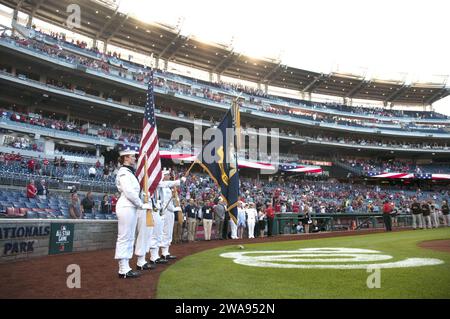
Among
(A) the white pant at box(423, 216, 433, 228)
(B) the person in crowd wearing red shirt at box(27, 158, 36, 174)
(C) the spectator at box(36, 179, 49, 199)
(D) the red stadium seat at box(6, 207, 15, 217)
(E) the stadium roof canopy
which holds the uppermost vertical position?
(E) the stadium roof canopy

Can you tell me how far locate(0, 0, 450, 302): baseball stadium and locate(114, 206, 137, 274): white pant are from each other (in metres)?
0.04

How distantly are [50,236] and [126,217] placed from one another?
16.8ft

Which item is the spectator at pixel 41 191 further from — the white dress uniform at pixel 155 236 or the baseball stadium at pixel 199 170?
the white dress uniform at pixel 155 236

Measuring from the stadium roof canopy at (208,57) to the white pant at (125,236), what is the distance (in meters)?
37.2

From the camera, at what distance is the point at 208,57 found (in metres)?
48.9

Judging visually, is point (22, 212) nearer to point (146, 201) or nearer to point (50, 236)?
point (50, 236)

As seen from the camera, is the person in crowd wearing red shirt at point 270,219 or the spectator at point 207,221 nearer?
the spectator at point 207,221

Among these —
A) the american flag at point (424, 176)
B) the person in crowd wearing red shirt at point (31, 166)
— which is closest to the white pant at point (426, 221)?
the person in crowd wearing red shirt at point (31, 166)

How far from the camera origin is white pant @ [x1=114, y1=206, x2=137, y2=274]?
5.93 metres

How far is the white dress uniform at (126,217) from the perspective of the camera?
19.5 ft

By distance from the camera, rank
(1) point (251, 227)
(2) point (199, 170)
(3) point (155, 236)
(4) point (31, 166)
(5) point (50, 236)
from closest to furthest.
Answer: (3) point (155, 236) < (5) point (50, 236) < (1) point (251, 227) < (4) point (31, 166) < (2) point (199, 170)
